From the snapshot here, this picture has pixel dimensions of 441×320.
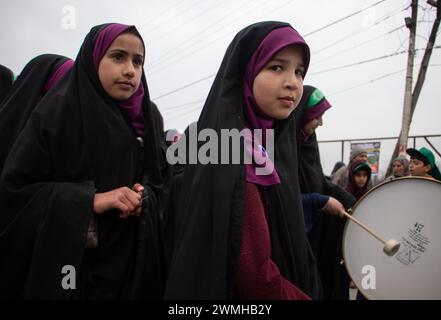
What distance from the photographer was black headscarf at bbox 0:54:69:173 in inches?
78.8

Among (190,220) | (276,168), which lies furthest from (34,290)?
(276,168)

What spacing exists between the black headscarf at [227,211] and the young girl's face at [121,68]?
19.0 inches

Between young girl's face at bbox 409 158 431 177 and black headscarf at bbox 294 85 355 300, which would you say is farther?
young girl's face at bbox 409 158 431 177

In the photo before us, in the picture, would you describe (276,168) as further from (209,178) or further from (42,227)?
Result: (42,227)

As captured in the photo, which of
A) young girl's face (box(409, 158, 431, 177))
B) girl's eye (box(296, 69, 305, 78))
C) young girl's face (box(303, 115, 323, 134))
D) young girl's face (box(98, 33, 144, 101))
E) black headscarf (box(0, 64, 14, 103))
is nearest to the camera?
girl's eye (box(296, 69, 305, 78))

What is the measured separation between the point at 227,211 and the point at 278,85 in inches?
20.7

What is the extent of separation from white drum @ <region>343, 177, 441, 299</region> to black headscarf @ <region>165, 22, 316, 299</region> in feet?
2.95

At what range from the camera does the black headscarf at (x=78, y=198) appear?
1.59 metres

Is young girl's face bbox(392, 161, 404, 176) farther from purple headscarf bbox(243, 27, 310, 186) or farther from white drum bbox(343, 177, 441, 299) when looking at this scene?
purple headscarf bbox(243, 27, 310, 186)

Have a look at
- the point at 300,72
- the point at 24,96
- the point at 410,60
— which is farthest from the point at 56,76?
the point at 410,60

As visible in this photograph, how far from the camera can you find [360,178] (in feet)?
14.4

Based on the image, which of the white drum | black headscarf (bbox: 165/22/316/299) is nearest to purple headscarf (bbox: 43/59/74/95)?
black headscarf (bbox: 165/22/316/299)

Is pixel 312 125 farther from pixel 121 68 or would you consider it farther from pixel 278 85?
pixel 121 68
